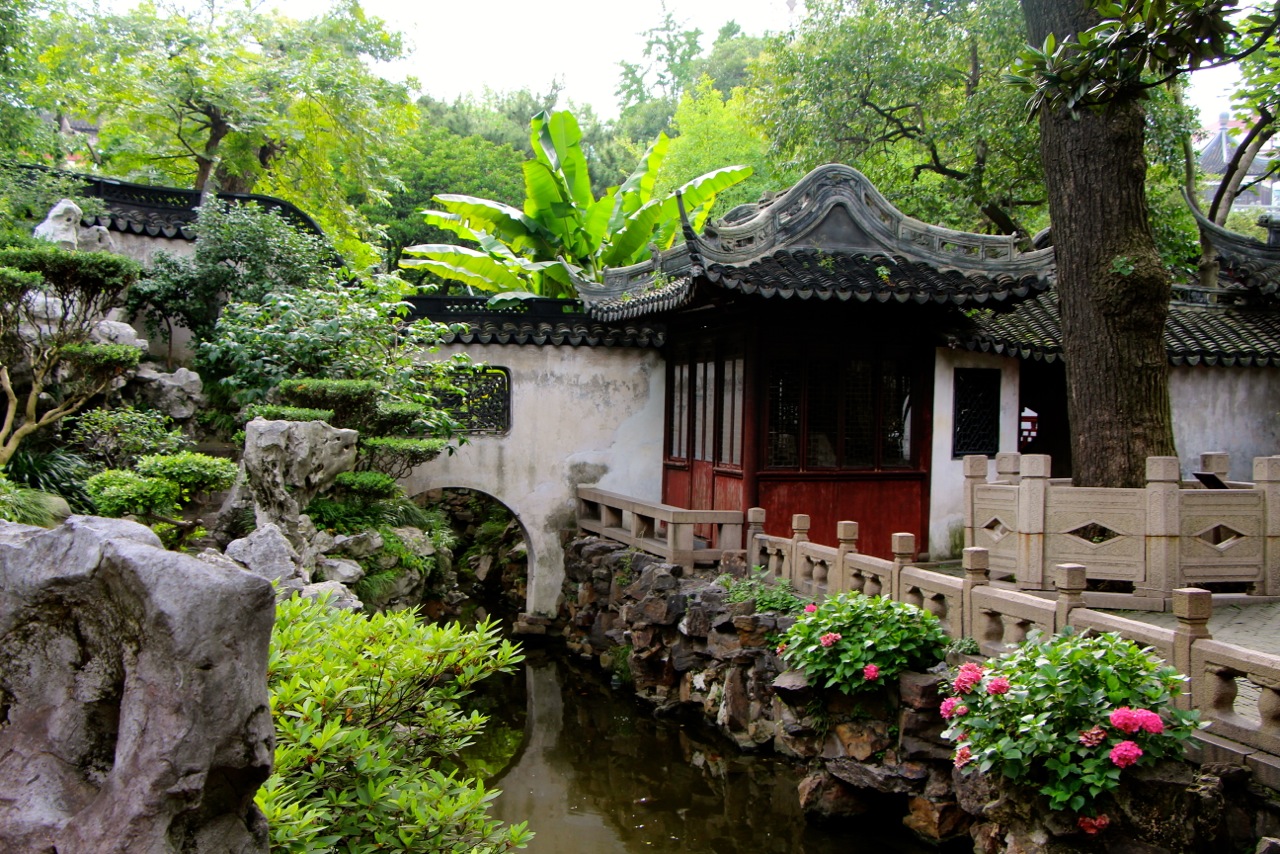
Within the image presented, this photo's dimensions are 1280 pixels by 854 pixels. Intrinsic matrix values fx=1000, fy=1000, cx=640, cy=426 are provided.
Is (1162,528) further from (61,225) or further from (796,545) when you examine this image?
(61,225)

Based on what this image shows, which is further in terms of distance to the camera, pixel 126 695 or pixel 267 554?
pixel 267 554

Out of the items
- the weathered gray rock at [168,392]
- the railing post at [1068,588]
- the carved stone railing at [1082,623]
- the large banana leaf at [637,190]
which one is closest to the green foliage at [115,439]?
the weathered gray rock at [168,392]

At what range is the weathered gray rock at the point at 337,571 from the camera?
25.2 ft

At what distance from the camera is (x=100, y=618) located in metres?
2.05

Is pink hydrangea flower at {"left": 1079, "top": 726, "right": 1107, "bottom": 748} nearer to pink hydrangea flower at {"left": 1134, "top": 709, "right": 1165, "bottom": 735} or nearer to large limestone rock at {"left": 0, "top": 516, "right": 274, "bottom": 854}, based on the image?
pink hydrangea flower at {"left": 1134, "top": 709, "right": 1165, "bottom": 735}

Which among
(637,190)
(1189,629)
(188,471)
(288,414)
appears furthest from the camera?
(637,190)

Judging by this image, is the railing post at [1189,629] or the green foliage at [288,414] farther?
the green foliage at [288,414]

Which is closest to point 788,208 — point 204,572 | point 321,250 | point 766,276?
point 766,276

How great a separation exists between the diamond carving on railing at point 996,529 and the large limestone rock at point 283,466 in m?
5.12

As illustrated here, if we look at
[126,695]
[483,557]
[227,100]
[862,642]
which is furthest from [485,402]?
[126,695]

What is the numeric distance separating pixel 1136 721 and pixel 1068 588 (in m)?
1.15

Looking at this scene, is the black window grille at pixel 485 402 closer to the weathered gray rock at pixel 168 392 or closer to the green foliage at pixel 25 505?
the weathered gray rock at pixel 168 392

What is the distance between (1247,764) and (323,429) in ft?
21.0

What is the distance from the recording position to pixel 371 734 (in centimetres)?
319
